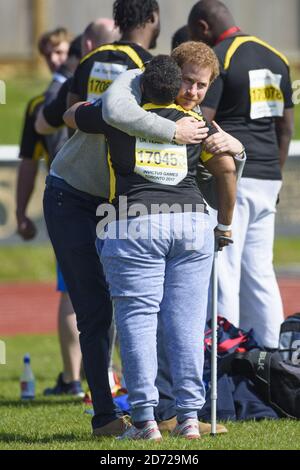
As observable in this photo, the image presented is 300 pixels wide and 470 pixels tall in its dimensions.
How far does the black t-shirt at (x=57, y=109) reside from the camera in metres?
7.58

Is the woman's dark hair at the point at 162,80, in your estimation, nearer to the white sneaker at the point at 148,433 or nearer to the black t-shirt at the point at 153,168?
the black t-shirt at the point at 153,168

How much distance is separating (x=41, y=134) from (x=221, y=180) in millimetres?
3072

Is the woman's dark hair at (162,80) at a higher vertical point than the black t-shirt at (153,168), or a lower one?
higher

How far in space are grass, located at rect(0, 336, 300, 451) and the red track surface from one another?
14.4ft

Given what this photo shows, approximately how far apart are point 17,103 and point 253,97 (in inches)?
737

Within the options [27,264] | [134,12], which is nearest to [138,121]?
[134,12]

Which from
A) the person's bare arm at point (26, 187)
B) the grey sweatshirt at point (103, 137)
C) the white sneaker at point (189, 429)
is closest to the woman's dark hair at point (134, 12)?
the grey sweatshirt at point (103, 137)

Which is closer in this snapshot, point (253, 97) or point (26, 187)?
point (253, 97)

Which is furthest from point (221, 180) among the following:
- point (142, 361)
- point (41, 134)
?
point (41, 134)

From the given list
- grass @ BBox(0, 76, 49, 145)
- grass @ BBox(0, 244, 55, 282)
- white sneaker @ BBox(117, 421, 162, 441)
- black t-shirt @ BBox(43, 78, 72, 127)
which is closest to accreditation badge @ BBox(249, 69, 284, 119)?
black t-shirt @ BBox(43, 78, 72, 127)

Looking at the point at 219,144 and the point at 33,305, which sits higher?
the point at 219,144

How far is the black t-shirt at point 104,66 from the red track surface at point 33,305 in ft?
19.0

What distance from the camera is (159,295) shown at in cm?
539

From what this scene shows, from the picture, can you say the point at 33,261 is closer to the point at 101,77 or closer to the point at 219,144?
the point at 101,77
